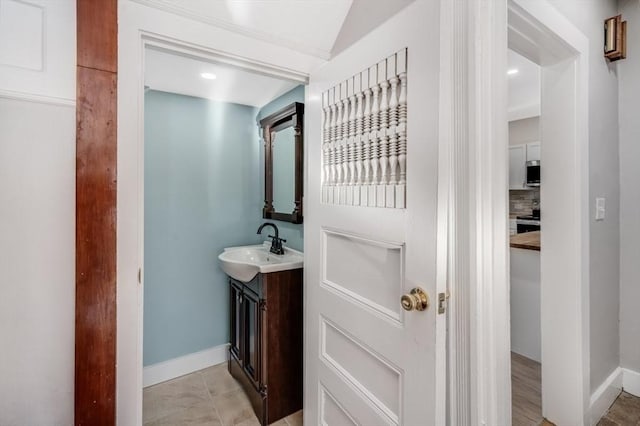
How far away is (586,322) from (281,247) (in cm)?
184

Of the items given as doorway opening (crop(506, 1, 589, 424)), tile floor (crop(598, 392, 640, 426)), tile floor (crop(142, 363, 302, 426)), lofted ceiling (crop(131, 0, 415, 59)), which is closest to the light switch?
doorway opening (crop(506, 1, 589, 424))

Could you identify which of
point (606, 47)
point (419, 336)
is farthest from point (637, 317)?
point (419, 336)

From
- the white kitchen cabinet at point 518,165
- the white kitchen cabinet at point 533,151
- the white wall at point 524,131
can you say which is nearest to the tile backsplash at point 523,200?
the white kitchen cabinet at point 518,165

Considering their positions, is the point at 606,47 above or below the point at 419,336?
above

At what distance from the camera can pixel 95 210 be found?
40.4 inches

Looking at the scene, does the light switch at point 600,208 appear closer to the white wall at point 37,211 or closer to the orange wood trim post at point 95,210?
the orange wood trim post at point 95,210

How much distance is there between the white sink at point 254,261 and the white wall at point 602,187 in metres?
1.68

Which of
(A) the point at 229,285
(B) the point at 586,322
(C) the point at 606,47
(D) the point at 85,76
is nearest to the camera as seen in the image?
(D) the point at 85,76

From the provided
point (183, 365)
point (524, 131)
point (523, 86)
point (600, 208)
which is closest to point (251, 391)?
point (183, 365)

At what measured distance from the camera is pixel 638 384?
1865 mm

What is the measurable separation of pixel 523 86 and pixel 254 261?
3437 mm

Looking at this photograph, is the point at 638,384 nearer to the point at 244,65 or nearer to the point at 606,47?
the point at 606,47

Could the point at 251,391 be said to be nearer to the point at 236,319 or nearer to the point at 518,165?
the point at 236,319

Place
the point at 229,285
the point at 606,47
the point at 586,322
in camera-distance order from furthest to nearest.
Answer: the point at 229,285
the point at 606,47
the point at 586,322
